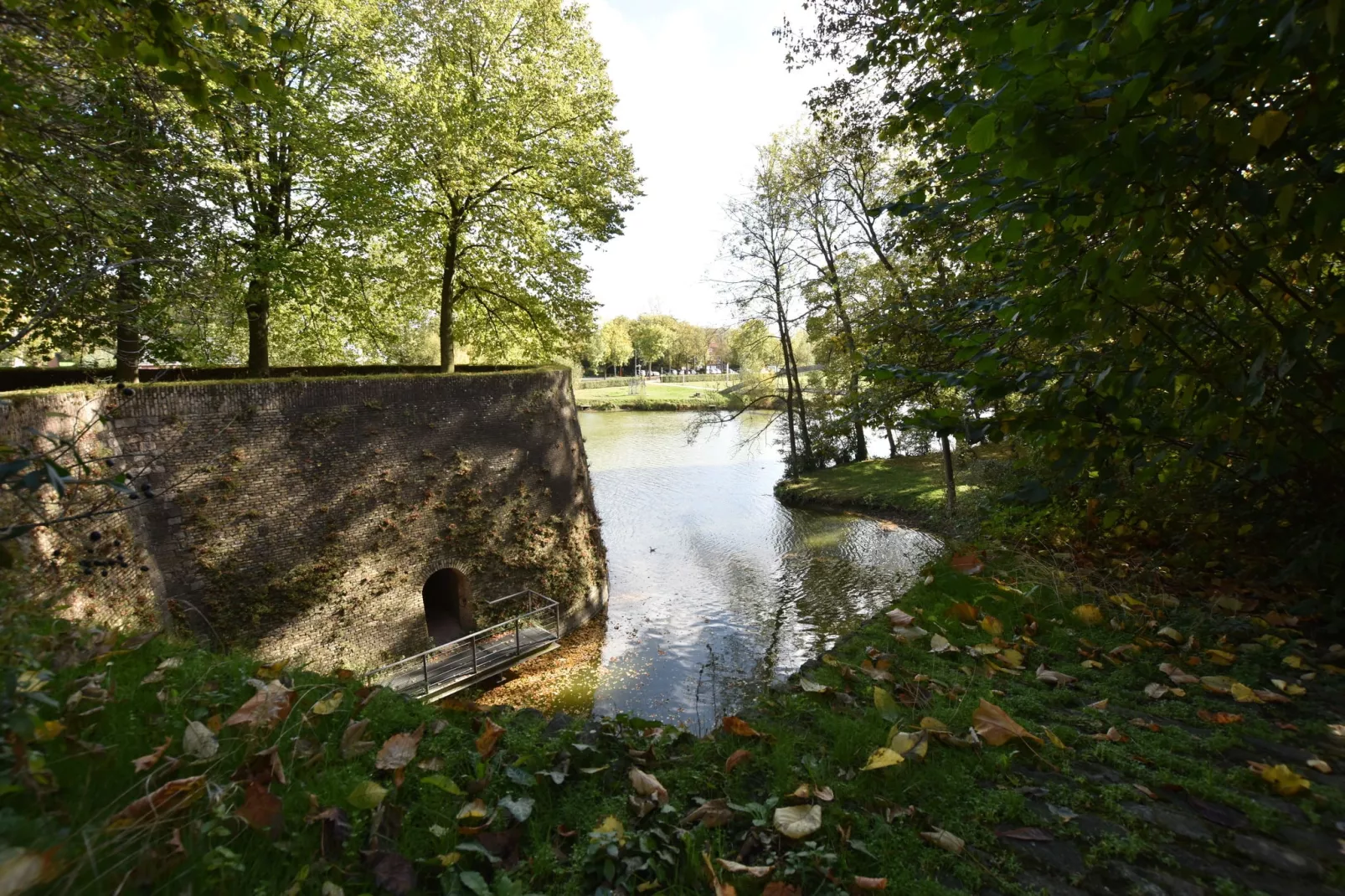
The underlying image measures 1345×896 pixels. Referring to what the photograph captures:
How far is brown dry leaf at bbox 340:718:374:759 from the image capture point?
280cm

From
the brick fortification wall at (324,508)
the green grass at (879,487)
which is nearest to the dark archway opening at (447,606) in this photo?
the brick fortification wall at (324,508)

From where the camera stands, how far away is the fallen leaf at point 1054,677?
380 cm

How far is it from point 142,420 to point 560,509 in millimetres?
7489

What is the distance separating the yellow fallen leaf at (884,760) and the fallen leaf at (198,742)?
2803 mm

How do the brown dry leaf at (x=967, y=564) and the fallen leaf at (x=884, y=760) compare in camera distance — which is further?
the brown dry leaf at (x=967, y=564)

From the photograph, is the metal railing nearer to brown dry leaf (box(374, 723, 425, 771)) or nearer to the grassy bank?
the grassy bank

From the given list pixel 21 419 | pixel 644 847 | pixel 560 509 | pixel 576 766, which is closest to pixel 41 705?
pixel 576 766

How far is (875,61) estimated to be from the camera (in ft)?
21.2

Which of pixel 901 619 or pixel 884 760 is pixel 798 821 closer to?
pixel 884 760

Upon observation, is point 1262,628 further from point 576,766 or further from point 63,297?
point 63,297

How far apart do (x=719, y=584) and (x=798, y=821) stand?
12128mm

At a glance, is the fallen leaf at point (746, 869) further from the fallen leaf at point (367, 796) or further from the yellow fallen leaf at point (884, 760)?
the fallen leaf at point (367, 796)

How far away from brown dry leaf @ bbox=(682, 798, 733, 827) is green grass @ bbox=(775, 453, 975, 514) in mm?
16753

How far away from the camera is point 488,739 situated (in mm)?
3100
